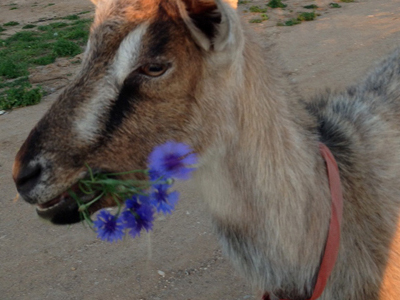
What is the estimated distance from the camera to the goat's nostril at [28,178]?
6.67 ft

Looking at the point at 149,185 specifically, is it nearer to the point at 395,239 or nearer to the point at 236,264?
the point at 236,264

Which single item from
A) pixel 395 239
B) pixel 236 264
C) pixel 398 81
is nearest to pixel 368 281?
pixel 395 239

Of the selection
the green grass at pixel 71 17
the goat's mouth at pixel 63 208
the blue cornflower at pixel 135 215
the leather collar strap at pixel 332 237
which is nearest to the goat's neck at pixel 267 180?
the leather collar strap at pixel 332 237

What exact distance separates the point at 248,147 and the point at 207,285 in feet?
5.57

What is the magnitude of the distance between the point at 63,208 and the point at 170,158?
1.54 ft

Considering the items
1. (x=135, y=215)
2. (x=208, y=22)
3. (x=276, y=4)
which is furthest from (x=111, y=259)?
(x=276, y=4)

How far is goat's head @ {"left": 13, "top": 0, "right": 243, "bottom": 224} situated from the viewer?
2074 millimetres

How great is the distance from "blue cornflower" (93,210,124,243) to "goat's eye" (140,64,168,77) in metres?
0.60

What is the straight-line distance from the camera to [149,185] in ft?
7.40

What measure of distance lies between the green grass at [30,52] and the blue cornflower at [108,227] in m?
5.04

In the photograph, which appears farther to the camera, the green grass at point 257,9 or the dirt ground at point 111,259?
the green grass at point 257,9

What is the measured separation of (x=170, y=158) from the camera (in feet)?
7.40

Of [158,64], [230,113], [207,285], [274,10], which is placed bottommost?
[274,10]

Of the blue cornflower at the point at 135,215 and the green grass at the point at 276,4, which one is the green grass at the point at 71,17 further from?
the blue cornflower at the point at 135,215
